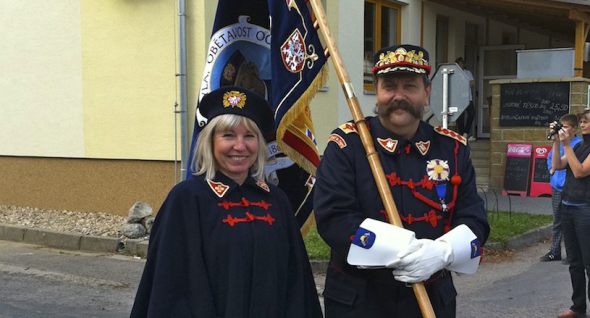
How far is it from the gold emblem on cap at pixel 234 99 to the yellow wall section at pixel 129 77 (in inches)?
286

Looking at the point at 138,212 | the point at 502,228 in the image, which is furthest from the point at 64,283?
the point at 502,228

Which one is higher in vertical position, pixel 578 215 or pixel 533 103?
pixel 533 103

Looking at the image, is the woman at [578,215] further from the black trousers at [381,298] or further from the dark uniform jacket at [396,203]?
the black trousers at [381,298]

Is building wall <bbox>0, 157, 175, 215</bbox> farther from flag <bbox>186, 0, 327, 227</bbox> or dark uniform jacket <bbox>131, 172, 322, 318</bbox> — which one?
dark uniform jacket <bbox>131, 172, 322, 318</bbox>

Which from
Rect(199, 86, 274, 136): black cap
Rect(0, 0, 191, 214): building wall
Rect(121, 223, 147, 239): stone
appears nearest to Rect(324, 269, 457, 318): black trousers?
Rect(199, 86, 274, 136): black cap

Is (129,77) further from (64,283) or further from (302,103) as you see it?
(302,103)

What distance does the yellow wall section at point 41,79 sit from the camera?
36.0ft

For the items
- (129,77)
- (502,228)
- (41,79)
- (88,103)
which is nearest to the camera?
(502,228)

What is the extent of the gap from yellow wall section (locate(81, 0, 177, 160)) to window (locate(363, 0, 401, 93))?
14.4 feet

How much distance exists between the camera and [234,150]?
8.77 feet

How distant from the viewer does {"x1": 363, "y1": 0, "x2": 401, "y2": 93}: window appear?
12953 mm

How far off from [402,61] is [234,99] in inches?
28.6


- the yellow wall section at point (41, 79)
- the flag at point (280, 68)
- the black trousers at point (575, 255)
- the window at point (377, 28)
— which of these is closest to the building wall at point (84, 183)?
the yellow wall section at point (41, 79)

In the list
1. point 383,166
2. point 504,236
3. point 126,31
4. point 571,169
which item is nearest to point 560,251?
point 504,236
